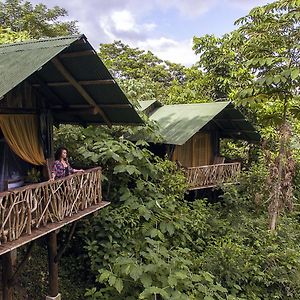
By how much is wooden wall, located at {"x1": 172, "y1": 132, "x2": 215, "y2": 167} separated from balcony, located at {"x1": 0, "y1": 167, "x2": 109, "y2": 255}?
7.34 m

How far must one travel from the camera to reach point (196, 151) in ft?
51.0

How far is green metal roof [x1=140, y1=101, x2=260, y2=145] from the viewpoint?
1376 centimetres

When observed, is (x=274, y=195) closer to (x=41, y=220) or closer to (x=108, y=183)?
(x=108, y=183)

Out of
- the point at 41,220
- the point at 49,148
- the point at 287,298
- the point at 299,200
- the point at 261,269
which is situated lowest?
the point at 287,298

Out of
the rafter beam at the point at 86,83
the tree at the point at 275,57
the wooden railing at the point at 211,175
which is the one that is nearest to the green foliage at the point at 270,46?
the tree at the point at 275,57

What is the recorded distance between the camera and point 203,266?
9656 mm

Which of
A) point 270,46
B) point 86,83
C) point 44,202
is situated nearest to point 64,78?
point 86,83

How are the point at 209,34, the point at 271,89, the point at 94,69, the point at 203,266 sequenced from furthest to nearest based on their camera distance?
1. the point at 209,34
2. the point at 271,89
3. the point at 203,266
4. the point at 94,69

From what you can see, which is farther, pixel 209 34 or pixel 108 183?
pixel 209 34

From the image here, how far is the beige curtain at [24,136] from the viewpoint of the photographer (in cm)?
691

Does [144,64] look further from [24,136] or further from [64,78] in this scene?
[24,136]

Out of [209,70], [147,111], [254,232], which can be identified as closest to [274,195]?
[254,232]

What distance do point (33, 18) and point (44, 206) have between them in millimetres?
18254

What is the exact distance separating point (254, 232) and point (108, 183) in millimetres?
5117
